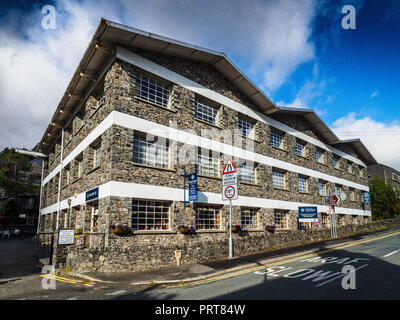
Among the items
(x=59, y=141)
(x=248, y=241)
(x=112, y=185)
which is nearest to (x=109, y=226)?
(x=112, y=185)

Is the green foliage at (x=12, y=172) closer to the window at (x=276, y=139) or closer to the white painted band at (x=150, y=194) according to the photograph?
the white painted band at (x=150, y=194)

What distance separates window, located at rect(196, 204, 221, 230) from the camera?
14820 mm

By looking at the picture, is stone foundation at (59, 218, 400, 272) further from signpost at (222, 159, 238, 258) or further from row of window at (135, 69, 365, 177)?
row of window at (135, 69, 365, 177)

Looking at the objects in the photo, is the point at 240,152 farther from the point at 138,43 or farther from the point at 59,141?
the point at 59,141

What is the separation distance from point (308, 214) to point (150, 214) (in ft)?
34.8

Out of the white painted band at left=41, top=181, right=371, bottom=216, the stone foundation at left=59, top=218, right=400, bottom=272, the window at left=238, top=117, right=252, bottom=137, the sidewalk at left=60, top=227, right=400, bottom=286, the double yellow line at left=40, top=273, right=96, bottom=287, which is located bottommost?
the double yellow line at left=40, top=273, right=96, bottom=287

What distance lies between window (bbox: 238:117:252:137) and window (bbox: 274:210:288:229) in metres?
6.06

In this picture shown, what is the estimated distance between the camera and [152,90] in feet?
46.7

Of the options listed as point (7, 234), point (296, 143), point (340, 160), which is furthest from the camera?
point (7, 234)

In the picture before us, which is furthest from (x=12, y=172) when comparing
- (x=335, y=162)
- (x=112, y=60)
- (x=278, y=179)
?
(x=335, y=162)

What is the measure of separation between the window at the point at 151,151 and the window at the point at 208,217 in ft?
10.4

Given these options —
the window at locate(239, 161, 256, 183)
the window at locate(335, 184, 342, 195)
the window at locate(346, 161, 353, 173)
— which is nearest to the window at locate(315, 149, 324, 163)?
the window at locate(335, 184, 342, 195)

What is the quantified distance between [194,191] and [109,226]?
417 centimetres

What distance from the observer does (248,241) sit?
1518 centimetres
